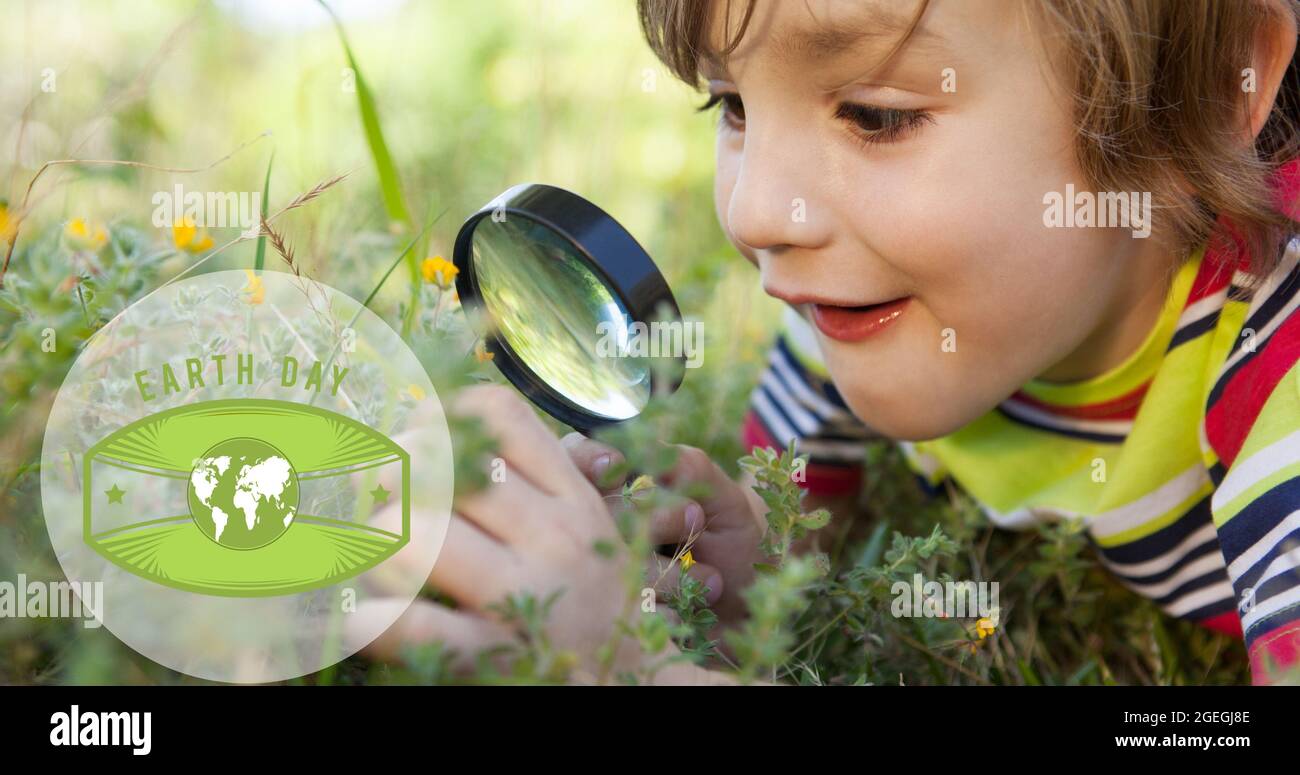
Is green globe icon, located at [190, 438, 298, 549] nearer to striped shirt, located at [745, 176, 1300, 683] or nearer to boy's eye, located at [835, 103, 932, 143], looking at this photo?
striped shirt, located at [745, 176, 1300, 683]

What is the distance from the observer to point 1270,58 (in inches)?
66.4

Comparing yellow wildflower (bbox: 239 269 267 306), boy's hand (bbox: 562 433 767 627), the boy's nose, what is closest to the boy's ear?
the boy's nose

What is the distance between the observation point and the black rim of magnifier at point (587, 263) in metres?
1.39

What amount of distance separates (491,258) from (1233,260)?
1106mm

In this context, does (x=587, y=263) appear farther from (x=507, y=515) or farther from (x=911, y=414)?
(x=911, y=414)

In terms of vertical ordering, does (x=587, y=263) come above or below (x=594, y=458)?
above

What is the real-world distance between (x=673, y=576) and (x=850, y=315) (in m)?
0.52

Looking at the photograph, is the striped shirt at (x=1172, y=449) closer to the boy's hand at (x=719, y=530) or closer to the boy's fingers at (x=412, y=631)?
the boy's hand at (x=719, y=530)

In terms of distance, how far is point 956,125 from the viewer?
4.97ft

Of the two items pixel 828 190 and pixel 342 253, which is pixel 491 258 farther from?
pixel 342 253

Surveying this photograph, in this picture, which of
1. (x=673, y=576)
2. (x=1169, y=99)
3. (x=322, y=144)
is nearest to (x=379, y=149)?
(x=673, y=576)

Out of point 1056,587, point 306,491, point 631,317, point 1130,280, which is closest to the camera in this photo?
point 306,491

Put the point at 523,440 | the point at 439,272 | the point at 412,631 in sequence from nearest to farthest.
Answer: the point at 412,631 < the point at 523,440 < the point at 439,272
